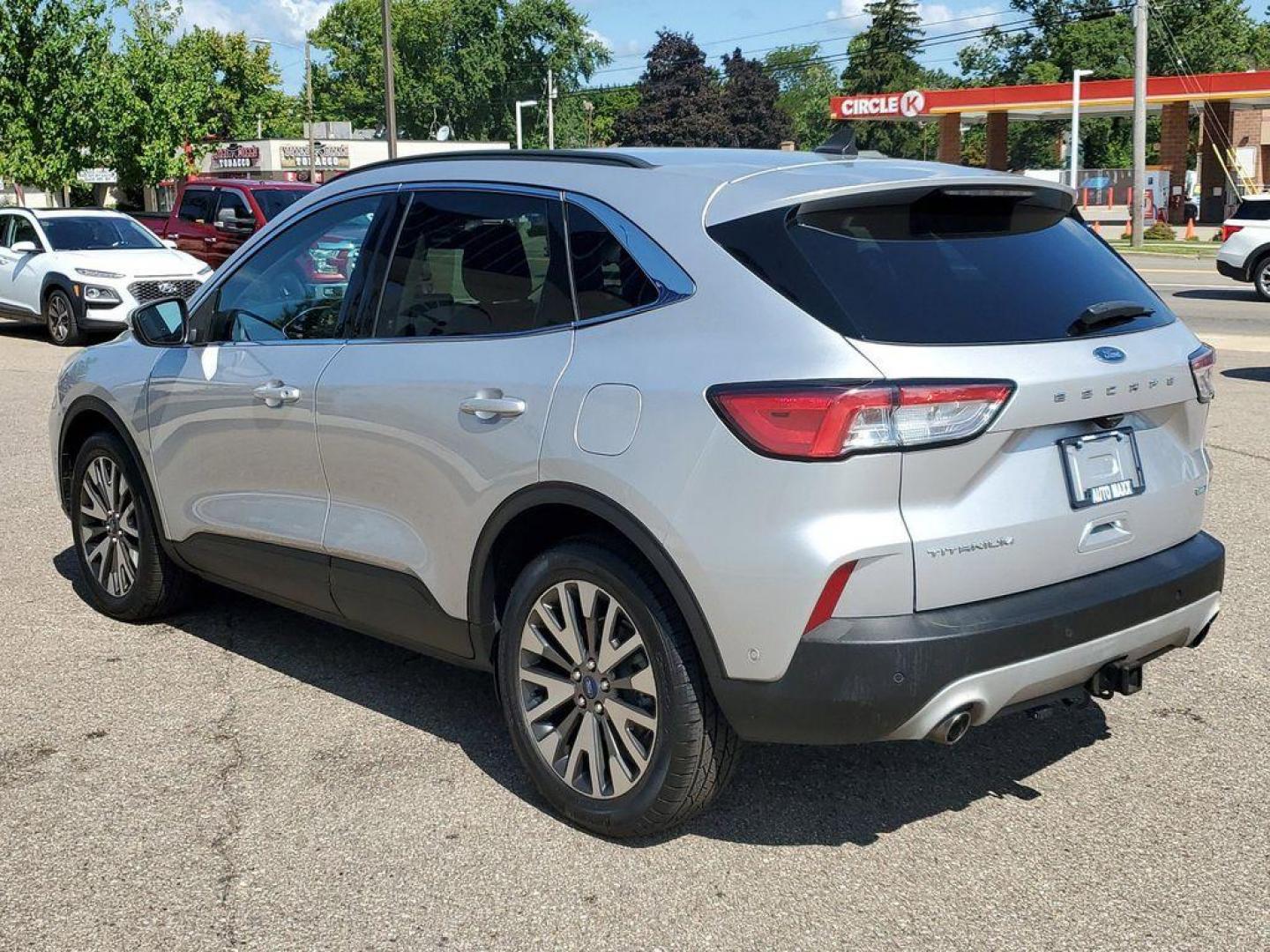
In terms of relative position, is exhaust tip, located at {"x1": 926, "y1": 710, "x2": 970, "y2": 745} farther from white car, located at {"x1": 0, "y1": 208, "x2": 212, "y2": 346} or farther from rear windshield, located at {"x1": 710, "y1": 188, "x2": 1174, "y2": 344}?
white car, located at {"x1": 0, "y1": 208, "x2": 212, "y2": 346}

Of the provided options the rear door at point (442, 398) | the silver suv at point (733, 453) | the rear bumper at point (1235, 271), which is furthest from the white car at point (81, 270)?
the rear bumper at point (1235, 271)

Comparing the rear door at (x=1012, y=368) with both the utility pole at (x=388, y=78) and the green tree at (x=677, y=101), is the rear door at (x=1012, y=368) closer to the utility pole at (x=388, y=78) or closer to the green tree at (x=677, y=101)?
the utility pole at (x=388, y=78)

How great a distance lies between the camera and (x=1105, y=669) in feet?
11.4

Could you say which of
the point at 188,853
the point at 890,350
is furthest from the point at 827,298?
the point at 188,853

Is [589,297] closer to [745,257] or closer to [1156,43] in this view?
[745,257]

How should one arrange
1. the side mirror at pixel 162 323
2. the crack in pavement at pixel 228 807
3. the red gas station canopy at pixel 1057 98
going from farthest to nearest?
the red gas station canopy at pixel 1057 98, the side mirror at pixel 162 323, the crack in pavement at pixel 228 807

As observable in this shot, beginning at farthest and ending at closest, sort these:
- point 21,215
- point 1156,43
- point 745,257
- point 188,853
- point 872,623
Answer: point 1156,43 → point 21,215 → point 188,853 → point 745,257 → point 872,623

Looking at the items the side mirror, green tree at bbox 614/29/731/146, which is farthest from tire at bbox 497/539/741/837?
green tree at bbox 614/29/731/146

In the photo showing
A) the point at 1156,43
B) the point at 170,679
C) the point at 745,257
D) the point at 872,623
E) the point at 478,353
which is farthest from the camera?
the point at 1156,43

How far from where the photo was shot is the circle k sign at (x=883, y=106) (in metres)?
54.1

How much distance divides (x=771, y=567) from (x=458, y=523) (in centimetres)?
111

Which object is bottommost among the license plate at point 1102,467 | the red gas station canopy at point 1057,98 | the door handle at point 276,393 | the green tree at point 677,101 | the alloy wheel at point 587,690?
the alloy wheel at point 587,690

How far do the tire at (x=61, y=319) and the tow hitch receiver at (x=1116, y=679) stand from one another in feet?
52.0

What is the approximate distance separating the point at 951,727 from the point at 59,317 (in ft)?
53.7
